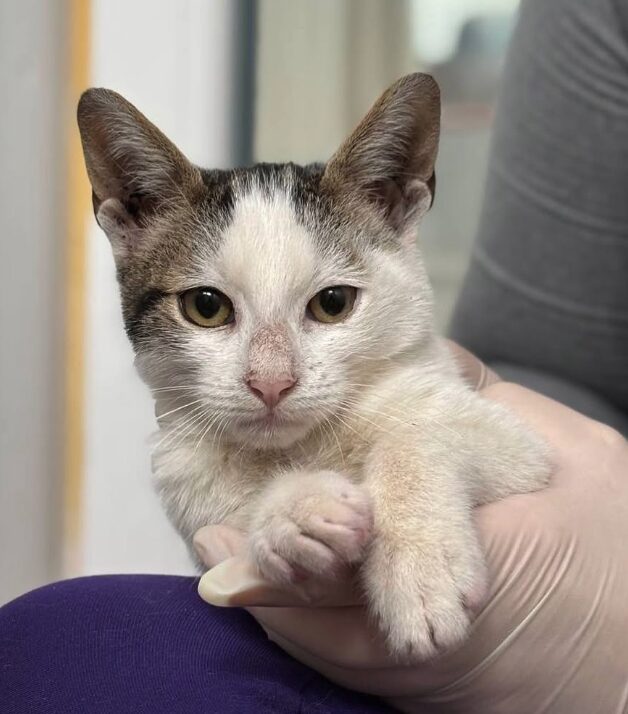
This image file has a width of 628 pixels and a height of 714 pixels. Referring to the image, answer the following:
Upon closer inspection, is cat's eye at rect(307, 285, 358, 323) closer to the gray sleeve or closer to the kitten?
the kitten

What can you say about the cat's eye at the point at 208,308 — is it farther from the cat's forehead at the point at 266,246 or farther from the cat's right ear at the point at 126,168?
the cat's right ear at the point at 126,168

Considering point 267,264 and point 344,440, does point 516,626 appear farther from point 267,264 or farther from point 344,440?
point 267,264

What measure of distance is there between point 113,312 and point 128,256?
2.41 ft

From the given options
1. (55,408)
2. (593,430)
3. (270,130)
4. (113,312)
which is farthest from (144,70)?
(593,430)

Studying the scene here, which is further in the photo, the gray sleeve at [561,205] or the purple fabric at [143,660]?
the gray sleeve at [561,205]

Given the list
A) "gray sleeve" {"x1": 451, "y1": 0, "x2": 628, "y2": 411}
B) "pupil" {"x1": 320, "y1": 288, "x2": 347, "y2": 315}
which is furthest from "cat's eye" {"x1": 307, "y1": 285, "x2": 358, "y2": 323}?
"gray sleeve" {"x1": 451, "y1": 0, "x2": 628, "y2": 411}

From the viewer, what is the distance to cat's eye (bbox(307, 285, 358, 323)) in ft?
2.50

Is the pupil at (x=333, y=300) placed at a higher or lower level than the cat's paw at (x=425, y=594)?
higher

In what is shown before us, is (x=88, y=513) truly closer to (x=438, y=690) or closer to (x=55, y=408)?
(x=55, y=408)

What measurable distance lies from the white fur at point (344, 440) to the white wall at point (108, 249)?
2.69ft

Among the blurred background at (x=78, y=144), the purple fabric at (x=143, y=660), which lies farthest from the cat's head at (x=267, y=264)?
the blurred background at (x=78, y=144)

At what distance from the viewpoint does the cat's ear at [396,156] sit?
801 mm

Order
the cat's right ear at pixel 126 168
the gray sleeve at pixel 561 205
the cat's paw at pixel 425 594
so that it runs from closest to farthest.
Answer: the cat's paw at pixel 425 594
the cat's right ear at pixel 126 168
the gray sleeve at pixel 561 205

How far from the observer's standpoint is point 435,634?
0.57 meters
